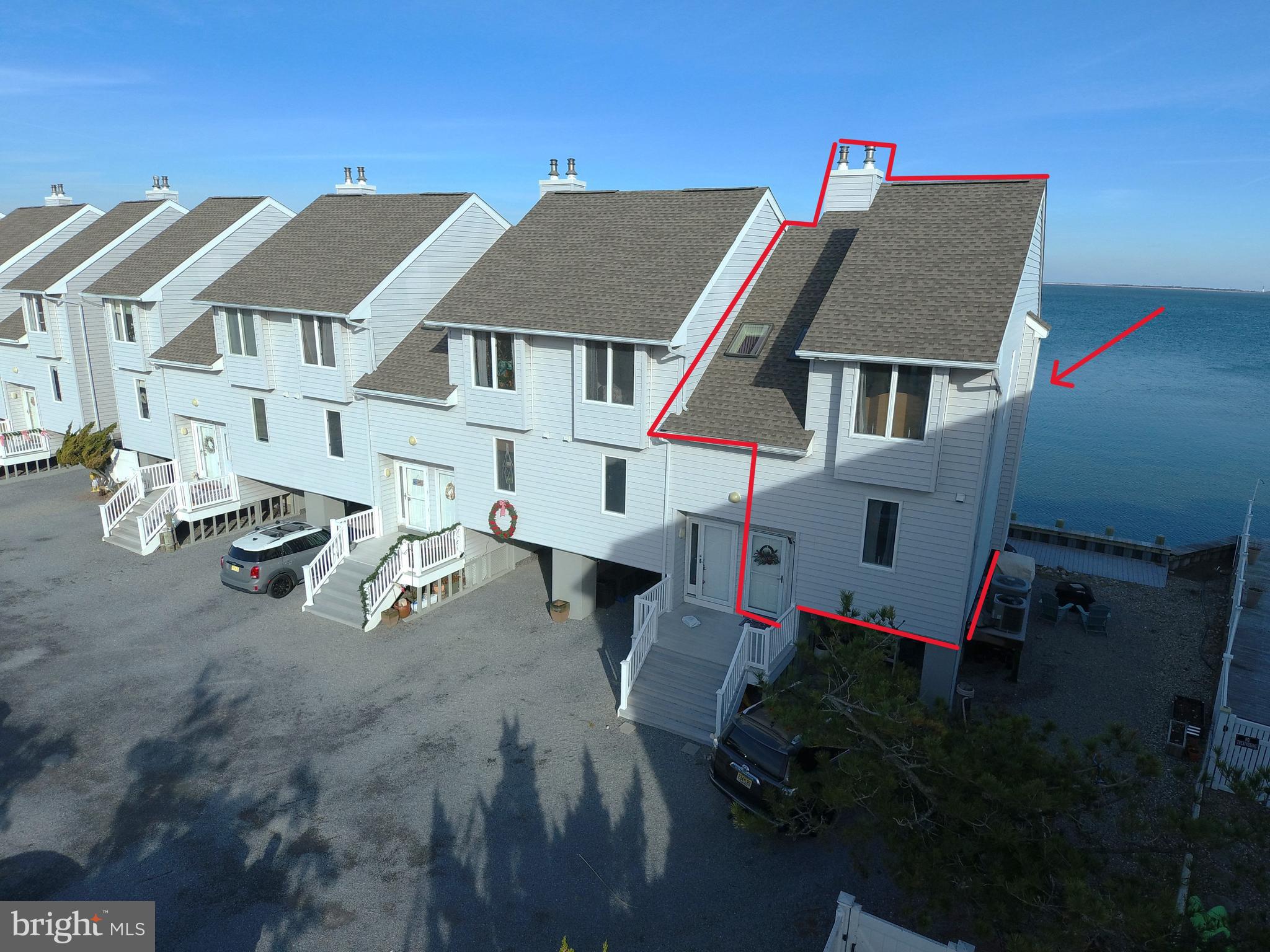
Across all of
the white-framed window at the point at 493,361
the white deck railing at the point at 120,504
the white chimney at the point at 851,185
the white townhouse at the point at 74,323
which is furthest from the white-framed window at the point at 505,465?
the white townhouse at the point at 74,323

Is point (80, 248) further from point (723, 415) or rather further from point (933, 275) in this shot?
point (933, 275)

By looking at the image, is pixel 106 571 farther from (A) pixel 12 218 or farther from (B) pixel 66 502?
(A) pixel 12 218

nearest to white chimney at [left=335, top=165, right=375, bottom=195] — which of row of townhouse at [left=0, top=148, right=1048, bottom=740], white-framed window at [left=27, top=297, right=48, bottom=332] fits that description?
row of townhouse at [left=0, top=148, right=1048, bottom=740]

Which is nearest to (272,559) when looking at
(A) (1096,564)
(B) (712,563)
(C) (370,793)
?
(C) (370,793)

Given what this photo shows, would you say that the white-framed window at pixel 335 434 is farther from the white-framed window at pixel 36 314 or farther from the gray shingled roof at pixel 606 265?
the white-framed window at pixel 36 314

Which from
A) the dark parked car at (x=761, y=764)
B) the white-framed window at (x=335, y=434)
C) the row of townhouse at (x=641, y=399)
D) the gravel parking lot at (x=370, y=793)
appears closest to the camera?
the gravel parking lot at (x=370, y=793)

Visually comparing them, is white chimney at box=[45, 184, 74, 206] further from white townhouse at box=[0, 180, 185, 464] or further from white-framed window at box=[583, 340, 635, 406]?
white-framed window at box=[583, 340, 635, 406]
